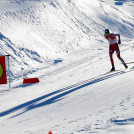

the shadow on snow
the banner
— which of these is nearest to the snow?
the shadow on snow

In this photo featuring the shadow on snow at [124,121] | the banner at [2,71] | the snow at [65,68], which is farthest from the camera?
the banner at [2,71]

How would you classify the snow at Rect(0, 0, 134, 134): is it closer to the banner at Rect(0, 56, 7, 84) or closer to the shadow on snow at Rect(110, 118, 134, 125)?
the shadow on snow at Rect(110, 118, 134, 125)

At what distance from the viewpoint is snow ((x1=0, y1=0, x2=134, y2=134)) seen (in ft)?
16.6

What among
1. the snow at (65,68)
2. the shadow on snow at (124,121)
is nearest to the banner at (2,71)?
the snow at (65,68)

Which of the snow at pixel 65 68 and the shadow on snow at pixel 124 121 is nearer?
the shadow on snow at pixel 124 121

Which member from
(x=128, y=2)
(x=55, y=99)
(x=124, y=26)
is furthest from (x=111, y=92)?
(x=128, y=2)

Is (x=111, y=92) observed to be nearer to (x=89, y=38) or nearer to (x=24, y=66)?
(x=24, y=66)

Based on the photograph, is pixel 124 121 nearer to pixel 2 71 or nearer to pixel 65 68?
pixel 2 71

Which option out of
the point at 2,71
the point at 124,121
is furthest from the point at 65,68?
the point at 124,121

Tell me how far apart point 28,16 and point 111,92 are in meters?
15.4

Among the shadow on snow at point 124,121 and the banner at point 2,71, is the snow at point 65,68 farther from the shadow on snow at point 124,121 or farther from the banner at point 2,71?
the banner at point 2,71

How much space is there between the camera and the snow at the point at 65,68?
16.6 ft

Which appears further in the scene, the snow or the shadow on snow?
the snow

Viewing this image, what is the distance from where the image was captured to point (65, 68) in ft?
47.5
